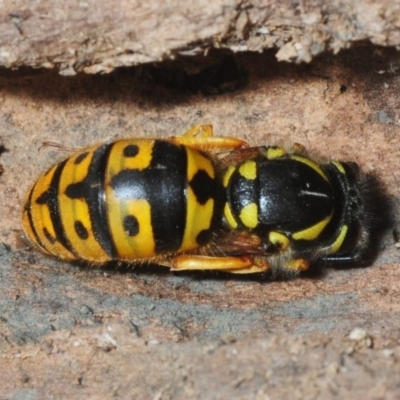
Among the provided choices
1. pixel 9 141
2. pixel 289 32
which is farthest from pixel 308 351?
pixel 9 141

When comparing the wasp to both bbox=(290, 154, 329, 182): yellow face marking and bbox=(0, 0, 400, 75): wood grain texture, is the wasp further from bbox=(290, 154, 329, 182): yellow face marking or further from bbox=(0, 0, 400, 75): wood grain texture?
bbox=(0, 0, 400, 75): wood grain texture

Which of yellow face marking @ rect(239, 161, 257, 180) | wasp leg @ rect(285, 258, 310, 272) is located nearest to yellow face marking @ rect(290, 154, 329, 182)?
yellow face marking @ rect(239, 161, 257, 180)

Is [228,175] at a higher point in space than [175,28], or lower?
lower

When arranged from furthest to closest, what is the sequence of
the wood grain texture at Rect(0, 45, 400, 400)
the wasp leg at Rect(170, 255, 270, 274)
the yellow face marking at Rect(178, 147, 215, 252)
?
the wasp leg at Rect(170, 255, 270, 274) → the yellow face marking at Rect(178, 147, 215, 252) → the wood grain texture at Rect(0, 45, 400, 400)

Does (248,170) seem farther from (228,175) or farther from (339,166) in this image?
(339,166)

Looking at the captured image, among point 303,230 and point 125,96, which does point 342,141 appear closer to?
point 303,230

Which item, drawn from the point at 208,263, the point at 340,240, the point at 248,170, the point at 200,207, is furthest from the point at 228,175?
the point at 340,240
